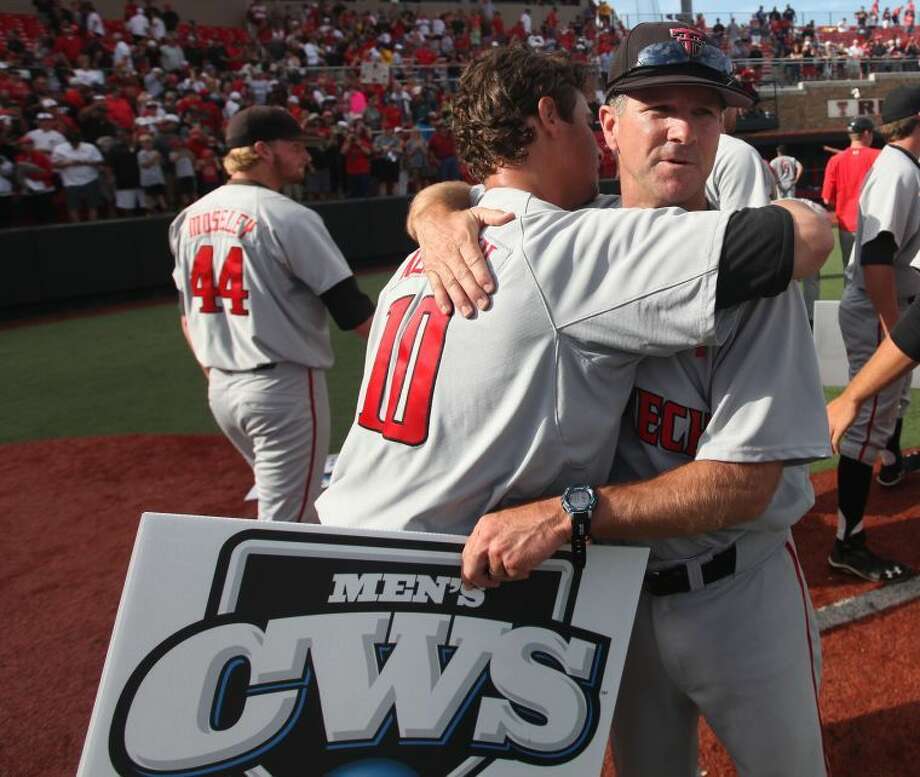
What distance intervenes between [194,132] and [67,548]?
9974mm

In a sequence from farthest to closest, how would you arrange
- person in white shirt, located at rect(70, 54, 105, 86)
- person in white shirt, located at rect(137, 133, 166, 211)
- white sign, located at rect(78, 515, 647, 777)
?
person in white shirt, located at rect(70, 54, 105, 86) → person in white shirt, located at rect(137, 133, 166, 211) → white sign, located at rect(78, 515, 647, 777)

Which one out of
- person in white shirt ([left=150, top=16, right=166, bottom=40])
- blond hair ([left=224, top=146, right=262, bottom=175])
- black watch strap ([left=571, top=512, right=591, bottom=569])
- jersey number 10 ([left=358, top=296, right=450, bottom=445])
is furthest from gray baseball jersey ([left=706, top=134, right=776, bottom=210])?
person in white shirt ([left=150, top=16, right=166, bottom=40])

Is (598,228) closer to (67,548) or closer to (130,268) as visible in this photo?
(67,548)

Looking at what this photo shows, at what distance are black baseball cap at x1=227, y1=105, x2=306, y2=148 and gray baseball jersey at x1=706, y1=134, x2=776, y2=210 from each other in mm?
1744

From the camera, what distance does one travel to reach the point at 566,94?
1.69 meters

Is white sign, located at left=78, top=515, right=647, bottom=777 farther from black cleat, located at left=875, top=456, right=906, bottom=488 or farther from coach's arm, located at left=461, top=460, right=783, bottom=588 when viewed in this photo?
black cleat, located at left=875, top=456, right=906, bottom=488

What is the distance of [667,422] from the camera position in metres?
1.53

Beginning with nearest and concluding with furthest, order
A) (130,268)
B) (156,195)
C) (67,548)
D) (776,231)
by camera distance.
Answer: (776,231)
(67,548)
(130,268)
(156,195)

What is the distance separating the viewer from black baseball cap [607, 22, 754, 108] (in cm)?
153

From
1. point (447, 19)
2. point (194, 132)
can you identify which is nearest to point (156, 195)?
point (194, 132)

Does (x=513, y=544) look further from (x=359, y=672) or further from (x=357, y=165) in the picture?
(x=357, y=165)

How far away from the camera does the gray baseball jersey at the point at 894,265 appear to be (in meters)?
3.36

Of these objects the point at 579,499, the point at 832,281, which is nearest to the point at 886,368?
the point at 579,499

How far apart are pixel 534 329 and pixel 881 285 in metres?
2.60
